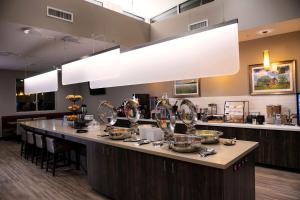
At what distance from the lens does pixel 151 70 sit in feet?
8.91

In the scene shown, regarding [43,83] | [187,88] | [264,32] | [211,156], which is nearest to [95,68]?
[211,156]

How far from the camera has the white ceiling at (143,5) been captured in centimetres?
576

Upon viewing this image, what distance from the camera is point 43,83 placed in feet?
17.8

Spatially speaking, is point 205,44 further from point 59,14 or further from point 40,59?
point 40,59

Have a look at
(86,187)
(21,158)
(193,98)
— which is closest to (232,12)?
(193,98)

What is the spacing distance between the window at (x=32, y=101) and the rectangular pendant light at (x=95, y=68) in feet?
20.8

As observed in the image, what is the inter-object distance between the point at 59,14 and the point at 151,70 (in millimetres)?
2626

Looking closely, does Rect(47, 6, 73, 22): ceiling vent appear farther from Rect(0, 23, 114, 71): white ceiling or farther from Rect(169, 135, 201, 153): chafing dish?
Rect(169, 135, 201, 153): chafing dish

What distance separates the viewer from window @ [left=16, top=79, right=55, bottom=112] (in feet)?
29.8

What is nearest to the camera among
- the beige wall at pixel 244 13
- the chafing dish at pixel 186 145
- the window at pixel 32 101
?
the chafing dish at pixel 186 145

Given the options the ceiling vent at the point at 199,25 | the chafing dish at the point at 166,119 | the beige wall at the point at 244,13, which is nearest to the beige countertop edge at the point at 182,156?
the chafing dish at the point at 166,119

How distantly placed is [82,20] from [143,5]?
207cm

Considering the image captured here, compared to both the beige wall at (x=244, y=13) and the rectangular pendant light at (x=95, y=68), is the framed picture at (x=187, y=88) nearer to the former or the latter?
the beige wall at (x=244, y=13)

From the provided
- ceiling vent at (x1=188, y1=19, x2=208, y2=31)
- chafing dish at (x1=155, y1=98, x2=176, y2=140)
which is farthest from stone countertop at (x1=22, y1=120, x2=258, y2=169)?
ceiling vent at (x1=188, y1=19, x2=208, y2=31)
